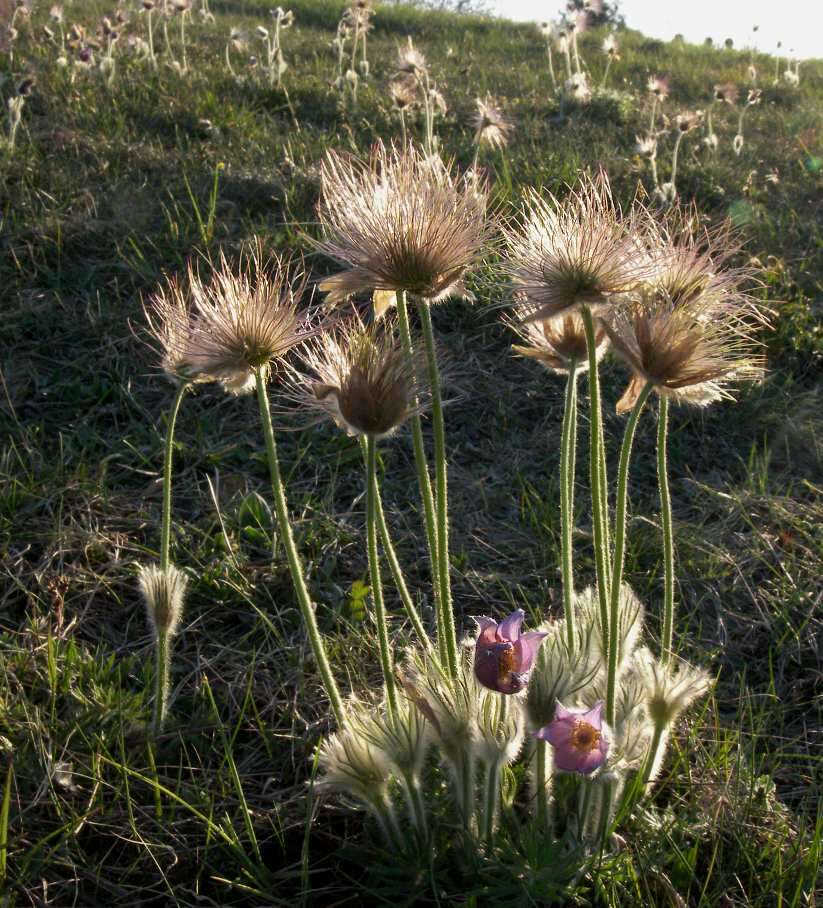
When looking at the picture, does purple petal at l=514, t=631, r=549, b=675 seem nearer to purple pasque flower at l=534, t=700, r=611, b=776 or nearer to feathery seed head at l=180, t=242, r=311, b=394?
purple pasque flower at l=534, t=700, r=611, b=776

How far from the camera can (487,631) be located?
143 cm

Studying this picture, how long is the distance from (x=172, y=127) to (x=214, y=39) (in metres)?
2.75

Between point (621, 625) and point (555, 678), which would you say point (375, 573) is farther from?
point (621, 625)

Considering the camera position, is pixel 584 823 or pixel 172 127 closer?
pixel 584 823

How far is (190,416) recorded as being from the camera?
3.15 metres

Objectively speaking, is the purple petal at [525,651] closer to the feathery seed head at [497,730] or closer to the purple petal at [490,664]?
the purple petal at [490,664]

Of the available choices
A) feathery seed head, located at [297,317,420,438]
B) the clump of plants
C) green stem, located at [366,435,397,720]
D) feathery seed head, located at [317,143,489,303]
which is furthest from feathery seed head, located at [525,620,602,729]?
feathery seed head, located at [317,143,489,303]

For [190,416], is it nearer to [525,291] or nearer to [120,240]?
[120,240]

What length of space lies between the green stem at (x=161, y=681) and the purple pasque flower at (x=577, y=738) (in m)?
0.87

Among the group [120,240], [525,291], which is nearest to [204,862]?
[525,291]


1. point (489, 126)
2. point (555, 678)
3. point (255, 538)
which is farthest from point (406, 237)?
point (489, 126)

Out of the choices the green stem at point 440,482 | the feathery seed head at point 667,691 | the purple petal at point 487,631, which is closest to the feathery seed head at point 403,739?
the green stem at point 440,482

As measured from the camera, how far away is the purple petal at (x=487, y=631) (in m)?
1.41

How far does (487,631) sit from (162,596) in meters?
0.78
